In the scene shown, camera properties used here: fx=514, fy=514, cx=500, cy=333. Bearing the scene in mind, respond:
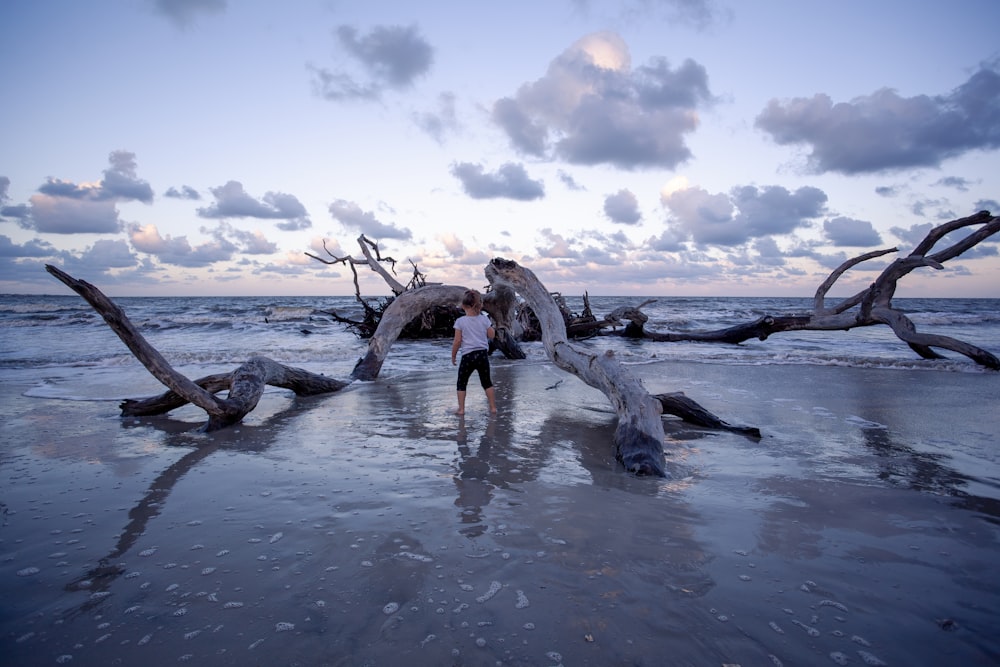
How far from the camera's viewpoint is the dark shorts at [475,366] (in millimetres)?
6427

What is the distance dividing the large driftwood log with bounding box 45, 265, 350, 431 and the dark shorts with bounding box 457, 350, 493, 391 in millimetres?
2361

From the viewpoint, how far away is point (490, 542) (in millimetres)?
2756

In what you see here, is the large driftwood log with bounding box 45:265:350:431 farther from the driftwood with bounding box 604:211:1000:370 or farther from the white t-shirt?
the driftwood with bounding box 604:211:1000:370

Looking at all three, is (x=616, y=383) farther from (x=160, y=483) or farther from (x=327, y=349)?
(x=327, y=349)

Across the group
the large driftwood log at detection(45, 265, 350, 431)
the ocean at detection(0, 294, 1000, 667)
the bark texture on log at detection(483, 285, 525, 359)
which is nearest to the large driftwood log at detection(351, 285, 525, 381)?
the bark texture on log at detection(483, 285, 525, 359)

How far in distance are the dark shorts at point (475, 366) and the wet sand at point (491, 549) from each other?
1253 millimetres

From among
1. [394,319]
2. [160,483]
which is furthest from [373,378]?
[160,483]

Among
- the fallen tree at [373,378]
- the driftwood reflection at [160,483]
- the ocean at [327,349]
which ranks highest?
the fallen tree at [373,378]

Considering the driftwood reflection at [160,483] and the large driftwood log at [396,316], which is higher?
the large driftwood log at [396,316]

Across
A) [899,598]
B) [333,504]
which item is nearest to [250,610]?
[333,504]

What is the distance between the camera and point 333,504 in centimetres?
328

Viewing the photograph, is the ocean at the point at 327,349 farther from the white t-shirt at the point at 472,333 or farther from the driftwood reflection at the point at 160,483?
the white t-shirt at the point at 472,333

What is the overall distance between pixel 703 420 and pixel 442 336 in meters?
13.4

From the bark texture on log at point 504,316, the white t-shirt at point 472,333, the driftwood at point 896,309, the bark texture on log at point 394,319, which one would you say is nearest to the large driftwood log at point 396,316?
the bark texture on log at point 394,319
